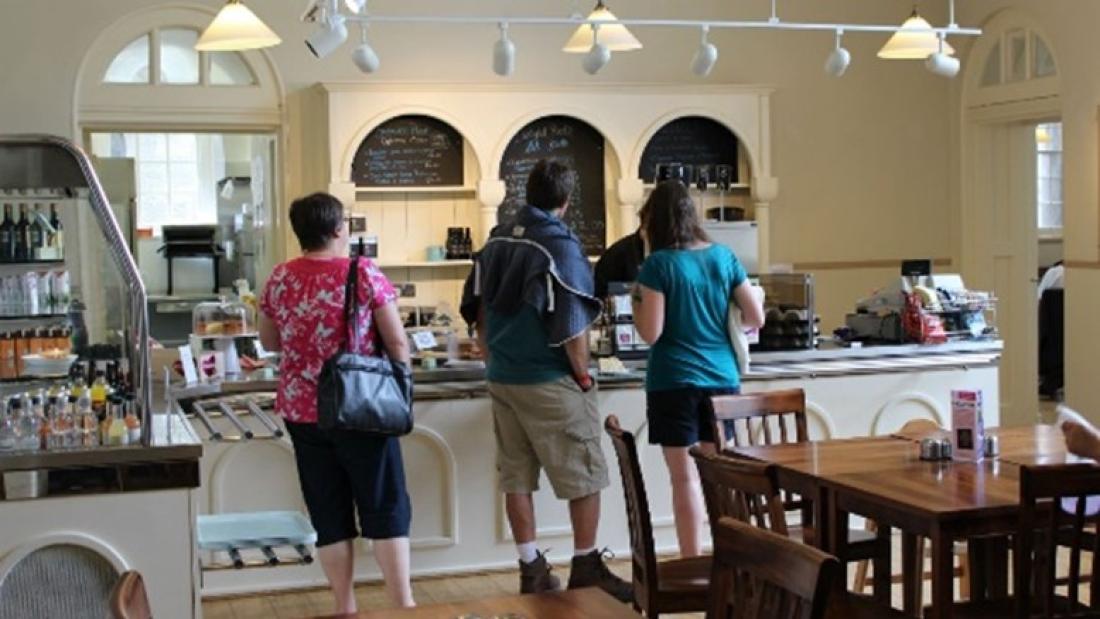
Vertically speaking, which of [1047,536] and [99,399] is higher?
[99,399]

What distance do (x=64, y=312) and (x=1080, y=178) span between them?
19.9 feet

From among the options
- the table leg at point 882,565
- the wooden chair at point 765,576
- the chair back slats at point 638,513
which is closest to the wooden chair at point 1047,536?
the table leg at point 882,565

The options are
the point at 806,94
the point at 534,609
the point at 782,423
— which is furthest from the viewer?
the point at 806,94

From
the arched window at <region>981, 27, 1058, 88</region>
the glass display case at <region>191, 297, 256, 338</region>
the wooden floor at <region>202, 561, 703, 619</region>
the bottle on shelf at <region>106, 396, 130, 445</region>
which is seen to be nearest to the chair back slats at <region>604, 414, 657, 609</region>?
the bottle on shelf at <region>106, 396, 130, 445</region>

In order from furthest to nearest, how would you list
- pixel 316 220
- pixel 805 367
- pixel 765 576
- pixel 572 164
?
pixel 572 164, pixel 805 367, pixel 316 220, pixel 765 576

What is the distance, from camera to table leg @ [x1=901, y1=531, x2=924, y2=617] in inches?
161

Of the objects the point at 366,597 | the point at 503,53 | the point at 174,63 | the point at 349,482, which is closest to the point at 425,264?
the point at 174,63

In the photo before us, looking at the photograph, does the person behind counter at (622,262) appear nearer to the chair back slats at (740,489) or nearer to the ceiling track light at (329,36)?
the ceiling track light at (329,36)

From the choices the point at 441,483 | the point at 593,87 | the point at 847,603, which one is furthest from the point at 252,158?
the point at 847,603

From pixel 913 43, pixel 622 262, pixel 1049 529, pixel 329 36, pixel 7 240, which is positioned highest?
pixel 913 43

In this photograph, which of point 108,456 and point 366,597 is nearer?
point 108,456

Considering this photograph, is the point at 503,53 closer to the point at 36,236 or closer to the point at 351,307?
the point at 36,236

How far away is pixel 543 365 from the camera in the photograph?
199 inches

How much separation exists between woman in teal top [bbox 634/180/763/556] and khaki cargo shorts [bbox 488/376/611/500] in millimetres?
245
